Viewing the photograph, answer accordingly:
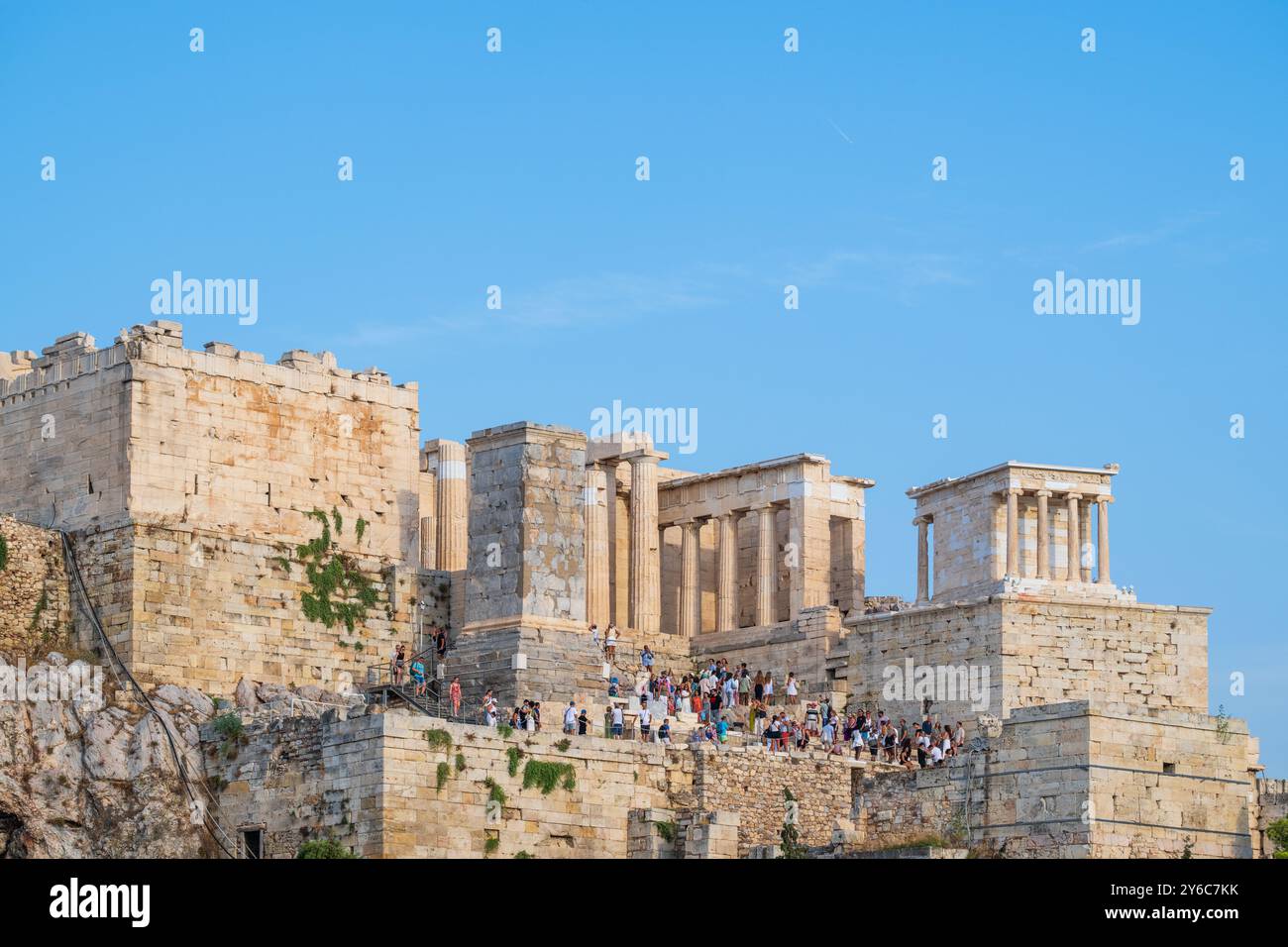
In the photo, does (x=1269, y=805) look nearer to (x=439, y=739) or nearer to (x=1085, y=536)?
(x=1085, y=536)

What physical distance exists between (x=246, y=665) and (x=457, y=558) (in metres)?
11.9

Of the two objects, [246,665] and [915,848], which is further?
[246,665]

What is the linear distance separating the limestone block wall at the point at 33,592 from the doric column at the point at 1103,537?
951 inches

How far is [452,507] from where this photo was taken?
80.7 m

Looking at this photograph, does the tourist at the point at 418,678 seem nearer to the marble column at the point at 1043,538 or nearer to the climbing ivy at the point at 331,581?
the climbing ivy at the point at 331,581

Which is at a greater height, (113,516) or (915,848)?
(113,516)

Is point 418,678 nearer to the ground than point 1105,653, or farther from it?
nearer to the ground

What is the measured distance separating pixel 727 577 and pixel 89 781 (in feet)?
74.9

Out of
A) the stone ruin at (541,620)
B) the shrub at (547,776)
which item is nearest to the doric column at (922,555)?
the stone ruin at (541,620)

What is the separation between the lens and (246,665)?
68125 millimetres

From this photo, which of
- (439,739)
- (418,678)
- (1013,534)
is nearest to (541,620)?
(418,678)

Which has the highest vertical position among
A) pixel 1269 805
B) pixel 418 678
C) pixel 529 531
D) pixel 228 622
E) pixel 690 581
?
pixel 529 531
